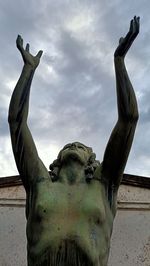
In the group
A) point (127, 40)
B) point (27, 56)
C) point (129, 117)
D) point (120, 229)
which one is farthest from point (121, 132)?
point (120, 229)

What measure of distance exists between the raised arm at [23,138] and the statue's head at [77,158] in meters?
0.06

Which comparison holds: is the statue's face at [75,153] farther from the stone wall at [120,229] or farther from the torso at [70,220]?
the stone wall at [120,229]

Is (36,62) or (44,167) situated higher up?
(36,62)

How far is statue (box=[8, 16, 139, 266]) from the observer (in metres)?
2.40

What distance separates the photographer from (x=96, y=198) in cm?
257

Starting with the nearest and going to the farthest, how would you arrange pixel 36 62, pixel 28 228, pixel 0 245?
pixel 28 228 → pixel 36 62 → pixel 0 245

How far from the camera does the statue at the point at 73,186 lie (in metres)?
2.40

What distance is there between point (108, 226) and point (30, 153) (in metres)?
0.52

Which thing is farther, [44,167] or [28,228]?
[44,167]

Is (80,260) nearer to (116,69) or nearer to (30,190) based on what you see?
(30,190)

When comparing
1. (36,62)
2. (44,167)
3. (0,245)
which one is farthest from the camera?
(0,245)

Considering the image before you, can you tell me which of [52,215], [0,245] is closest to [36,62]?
[52,215]

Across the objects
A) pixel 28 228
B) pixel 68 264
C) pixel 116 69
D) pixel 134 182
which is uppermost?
pixel 134 182

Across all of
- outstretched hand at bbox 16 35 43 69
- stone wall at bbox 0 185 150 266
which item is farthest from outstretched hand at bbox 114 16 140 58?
stone wall at bbox 0 185 150 266
